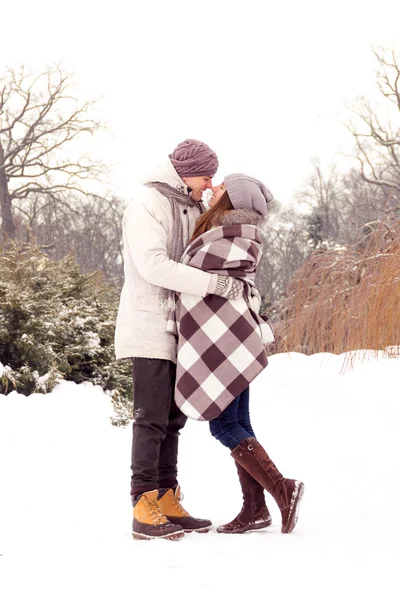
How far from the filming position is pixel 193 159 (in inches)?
127

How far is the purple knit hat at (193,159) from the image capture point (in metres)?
3.24

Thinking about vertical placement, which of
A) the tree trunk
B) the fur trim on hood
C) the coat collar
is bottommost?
the fur trim on hood

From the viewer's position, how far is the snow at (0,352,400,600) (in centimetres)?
250

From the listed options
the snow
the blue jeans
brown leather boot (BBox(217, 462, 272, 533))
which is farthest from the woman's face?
the snow

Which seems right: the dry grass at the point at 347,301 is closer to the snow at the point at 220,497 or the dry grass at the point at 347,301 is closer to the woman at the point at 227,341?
the snow at the point at 220,497

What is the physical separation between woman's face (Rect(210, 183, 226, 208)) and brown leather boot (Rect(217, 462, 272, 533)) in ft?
3.67

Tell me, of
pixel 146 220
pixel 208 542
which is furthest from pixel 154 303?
pixel 208 542

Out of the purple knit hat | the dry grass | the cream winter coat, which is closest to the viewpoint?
the cream winter coat

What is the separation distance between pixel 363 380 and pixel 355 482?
2121 millimetres

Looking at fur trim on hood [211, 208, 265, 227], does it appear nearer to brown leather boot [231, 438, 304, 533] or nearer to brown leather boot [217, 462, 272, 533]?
brown leather boot [231, 438, 304, 533]

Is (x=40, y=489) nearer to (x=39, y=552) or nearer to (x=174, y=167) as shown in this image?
(x=39, y=552)

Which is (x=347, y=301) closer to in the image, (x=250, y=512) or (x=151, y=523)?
(x=250, y=512)

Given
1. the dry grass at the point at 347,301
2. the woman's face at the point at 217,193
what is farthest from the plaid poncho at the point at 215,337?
the dry grass at the point at 347,301

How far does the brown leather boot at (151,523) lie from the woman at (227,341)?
0.33m
